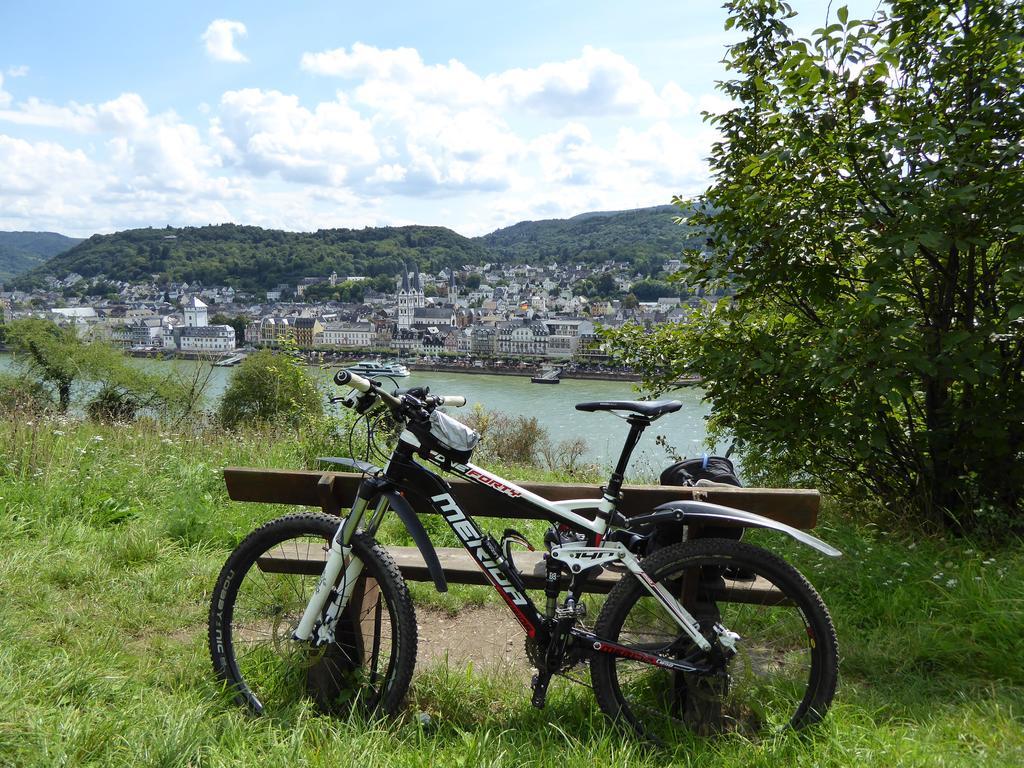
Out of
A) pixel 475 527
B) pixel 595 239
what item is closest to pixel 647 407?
pixel 475 527

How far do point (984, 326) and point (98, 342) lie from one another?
31.9 m

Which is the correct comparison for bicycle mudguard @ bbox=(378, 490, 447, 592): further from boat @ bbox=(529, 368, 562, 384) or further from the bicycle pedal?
boat @ bbox=(529, 368, 562, 384)

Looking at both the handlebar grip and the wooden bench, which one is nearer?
the handlebar grip

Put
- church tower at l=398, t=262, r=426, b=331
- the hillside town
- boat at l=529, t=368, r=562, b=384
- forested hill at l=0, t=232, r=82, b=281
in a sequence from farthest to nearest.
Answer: forested hill at l=0, t=232, r=82, b=281 < church tower at l=398, t=262, r=426, b=331 < the hillside town < boat at l=529, t=368, r=562, b=384

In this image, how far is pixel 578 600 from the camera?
6.60 ft

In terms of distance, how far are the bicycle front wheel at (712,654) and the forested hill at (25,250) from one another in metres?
145

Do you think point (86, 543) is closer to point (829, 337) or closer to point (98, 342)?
point (829, 337)

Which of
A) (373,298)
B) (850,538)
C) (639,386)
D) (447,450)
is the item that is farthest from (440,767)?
(373,298)

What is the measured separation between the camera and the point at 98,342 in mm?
28812

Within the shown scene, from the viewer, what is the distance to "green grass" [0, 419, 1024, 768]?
1.74 metres

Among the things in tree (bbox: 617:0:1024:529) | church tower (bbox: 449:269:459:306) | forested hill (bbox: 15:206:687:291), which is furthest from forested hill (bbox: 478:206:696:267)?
tree (bbox: 617:0:1024:529)

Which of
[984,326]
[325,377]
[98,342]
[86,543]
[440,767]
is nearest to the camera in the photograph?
[440,767]

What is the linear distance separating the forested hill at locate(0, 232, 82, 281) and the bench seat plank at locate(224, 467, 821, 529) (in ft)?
472

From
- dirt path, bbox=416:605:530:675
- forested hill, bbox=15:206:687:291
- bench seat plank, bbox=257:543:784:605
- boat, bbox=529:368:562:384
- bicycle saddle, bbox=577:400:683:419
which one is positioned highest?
forested hill, bbox=15:206:687:291
